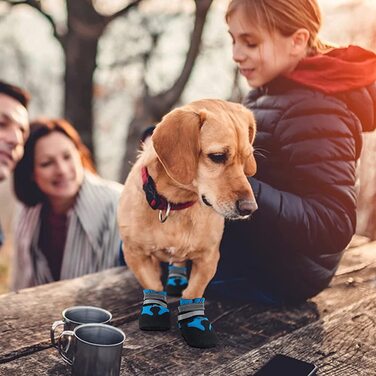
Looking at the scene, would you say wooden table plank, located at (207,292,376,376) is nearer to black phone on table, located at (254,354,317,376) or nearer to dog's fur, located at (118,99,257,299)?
black phone on table, located at (254,354,317,376)

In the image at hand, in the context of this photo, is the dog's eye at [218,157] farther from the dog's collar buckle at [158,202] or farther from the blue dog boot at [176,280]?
the blue dog boot at [176,280]

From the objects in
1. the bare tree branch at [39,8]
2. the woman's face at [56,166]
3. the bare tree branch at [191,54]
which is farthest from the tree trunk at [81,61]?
the woman's face at [56,166]

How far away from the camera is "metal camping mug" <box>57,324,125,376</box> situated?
114 centimetres

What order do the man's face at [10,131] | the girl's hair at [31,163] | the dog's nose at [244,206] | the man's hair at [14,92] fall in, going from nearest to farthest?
the dog's nose at [244,206]
the man's face at [10,131]
the man's hair at [14,92]
the girl's hair at [31,163]

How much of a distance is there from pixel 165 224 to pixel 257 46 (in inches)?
25.8

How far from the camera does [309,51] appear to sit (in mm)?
1731

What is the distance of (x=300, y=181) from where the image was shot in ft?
5.34

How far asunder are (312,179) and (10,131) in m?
1.87

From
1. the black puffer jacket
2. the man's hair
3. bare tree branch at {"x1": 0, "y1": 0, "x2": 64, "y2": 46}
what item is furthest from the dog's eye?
bare tree branch at {"x1": 0, "y1": 0, "x2": 64, "y2": 46}

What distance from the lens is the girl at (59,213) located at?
2.96 m

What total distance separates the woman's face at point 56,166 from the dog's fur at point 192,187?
1530mm

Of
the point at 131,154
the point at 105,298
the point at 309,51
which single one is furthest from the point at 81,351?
the point at 131,154

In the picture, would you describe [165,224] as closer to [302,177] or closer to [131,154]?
[302,177]

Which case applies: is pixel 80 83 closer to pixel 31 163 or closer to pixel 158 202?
pixel 31 163
